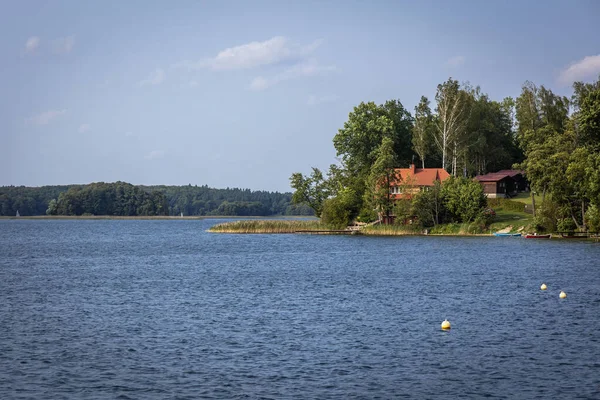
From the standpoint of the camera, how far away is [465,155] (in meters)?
144

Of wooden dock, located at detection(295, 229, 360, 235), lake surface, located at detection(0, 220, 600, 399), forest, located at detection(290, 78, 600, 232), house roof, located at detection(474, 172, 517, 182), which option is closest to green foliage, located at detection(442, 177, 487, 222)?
forest, located at detection(290, 78, 600, 232)

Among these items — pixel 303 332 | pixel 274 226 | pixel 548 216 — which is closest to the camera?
pixel 303 332

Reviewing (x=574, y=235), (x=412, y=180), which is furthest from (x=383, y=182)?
(x=574, y=235)

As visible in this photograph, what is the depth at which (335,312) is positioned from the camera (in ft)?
139

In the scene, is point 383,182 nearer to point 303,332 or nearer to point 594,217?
point 594,217

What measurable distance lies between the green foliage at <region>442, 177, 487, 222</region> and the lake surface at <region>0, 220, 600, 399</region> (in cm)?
4755

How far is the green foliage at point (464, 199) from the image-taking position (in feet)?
395

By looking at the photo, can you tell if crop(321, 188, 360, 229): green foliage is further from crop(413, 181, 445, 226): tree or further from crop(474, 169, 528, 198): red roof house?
crop(474, 169, 528, 198): red roof house

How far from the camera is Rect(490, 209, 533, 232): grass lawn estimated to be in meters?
119

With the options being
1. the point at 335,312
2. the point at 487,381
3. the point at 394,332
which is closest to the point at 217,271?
the point at 335,312

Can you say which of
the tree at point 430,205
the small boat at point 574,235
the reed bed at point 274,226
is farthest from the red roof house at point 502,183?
the reed bed at point 274,226

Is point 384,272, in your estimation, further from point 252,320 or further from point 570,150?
point 570,150

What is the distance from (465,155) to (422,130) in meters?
10.3

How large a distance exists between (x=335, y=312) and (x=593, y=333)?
14.6 meters
